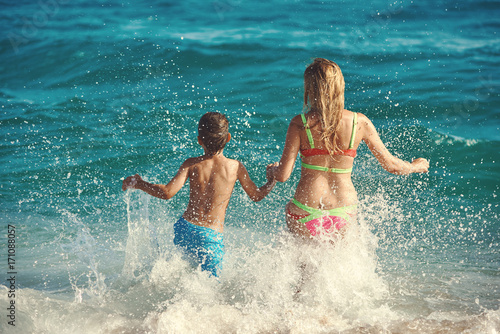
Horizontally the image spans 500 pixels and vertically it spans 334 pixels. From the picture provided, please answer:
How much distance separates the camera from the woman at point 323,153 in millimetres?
3512

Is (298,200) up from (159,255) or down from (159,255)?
up

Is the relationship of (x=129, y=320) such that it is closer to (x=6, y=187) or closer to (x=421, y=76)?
(x=6, y=187)

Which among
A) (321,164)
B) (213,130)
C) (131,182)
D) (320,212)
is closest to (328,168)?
(321,164)

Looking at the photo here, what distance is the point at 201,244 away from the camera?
157 inches

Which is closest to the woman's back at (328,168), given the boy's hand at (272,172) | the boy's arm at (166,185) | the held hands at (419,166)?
the boy's hand at (272,172)

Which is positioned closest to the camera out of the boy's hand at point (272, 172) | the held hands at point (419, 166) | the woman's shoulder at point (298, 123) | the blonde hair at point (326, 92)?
the blonde hair at point (326, 92)

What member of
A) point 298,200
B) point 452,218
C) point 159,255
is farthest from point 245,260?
point 452,218

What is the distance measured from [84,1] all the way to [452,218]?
58.8 feet

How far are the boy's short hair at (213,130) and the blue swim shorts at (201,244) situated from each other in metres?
0.68

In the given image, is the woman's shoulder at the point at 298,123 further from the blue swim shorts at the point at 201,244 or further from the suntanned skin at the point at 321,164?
the blue swim shorts at the point at 201,244

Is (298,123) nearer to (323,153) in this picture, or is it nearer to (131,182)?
(323,153)

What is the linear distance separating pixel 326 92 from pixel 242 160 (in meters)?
4.62

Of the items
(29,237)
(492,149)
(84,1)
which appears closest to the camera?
(29,237)

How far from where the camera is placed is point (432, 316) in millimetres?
3627
